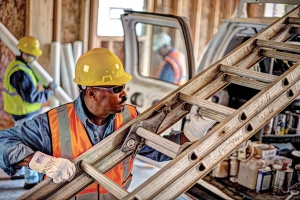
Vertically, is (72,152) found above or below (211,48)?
below

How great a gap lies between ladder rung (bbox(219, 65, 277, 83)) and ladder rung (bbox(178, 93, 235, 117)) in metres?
0.39

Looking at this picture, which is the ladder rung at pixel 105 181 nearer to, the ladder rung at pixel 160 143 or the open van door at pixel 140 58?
the ladder rung at pixel 160 143

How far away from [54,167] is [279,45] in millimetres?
1887

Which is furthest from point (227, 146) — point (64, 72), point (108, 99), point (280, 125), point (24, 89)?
point (64, 72)

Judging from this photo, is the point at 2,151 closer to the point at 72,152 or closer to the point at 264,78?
the point at 72,152

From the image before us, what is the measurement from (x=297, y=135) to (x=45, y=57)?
167 inches

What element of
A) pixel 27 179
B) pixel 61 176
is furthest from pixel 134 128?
pixel 27 179

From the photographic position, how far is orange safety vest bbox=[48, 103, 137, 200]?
328 cm

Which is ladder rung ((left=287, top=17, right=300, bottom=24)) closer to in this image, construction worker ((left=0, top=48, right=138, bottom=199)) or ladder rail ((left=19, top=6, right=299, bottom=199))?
ladder rail ((left=19, top=6, right=299, bottom=199))

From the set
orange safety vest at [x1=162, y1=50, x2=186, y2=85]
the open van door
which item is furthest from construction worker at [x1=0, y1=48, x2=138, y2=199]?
orange safety vest at [x1=162, y1=50, x2=186, y2=85]

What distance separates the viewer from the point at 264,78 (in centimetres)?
332

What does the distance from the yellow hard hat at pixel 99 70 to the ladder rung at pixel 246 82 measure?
0.78m

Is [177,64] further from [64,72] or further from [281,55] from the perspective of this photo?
[281,55]

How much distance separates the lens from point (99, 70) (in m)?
3.33
